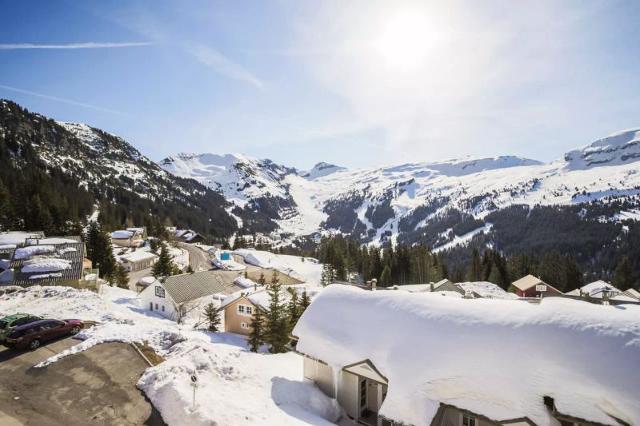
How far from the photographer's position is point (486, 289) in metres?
72.6

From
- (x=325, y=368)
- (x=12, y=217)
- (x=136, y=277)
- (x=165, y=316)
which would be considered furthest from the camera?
(x=136, y=277)

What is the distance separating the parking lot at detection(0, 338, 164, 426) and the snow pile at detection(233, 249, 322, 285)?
77.8m

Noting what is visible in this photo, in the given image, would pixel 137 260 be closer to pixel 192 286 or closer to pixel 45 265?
pixel 192 286

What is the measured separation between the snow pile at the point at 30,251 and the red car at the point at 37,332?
29.0 meters

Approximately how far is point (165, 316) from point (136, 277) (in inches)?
1550

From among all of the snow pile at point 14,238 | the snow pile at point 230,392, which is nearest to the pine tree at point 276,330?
the snow pile at point 230,392

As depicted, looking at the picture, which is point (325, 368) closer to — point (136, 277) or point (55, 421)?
point (55, 421)

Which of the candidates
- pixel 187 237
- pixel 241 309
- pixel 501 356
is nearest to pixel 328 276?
pixel 241 309

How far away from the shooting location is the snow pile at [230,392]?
14016mm

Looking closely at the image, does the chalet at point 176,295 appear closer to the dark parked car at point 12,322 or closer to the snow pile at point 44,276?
the snow pile at point 44,276

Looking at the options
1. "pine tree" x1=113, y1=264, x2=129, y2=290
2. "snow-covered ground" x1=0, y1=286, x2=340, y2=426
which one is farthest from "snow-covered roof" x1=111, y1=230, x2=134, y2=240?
"snow-covered ground" x1=0, y1=286, x2=340, y2=426

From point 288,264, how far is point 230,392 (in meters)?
96.2

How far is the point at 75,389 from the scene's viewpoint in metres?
15.9

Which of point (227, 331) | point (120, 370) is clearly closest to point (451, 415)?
point (120, 370)
